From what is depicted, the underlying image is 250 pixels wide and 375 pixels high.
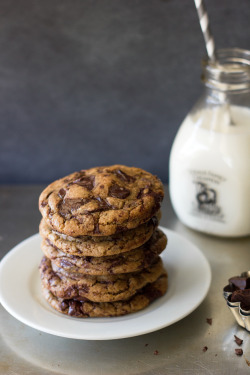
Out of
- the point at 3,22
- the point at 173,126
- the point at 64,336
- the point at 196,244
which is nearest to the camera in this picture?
the point at 64,336

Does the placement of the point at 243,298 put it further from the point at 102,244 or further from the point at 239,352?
the point at 102,244

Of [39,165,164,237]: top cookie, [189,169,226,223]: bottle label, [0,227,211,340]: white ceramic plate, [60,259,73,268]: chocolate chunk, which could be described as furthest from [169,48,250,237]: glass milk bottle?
[60,259,73,268]: chocolate chunk

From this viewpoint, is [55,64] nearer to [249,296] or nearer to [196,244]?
[196,244]

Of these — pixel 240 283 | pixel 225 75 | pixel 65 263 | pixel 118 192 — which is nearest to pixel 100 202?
pixel 118 192

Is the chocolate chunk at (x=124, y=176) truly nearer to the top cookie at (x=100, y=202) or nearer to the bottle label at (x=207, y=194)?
the top cookie at (x=100, y=202)

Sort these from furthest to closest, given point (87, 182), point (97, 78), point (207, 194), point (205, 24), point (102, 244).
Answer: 1. point (97, 78)
2. point (207, 194)
3. point (205, 24)
4. point (87, 182)
5. point (102, 244)

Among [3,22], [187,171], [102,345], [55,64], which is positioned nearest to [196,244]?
[187,171]
